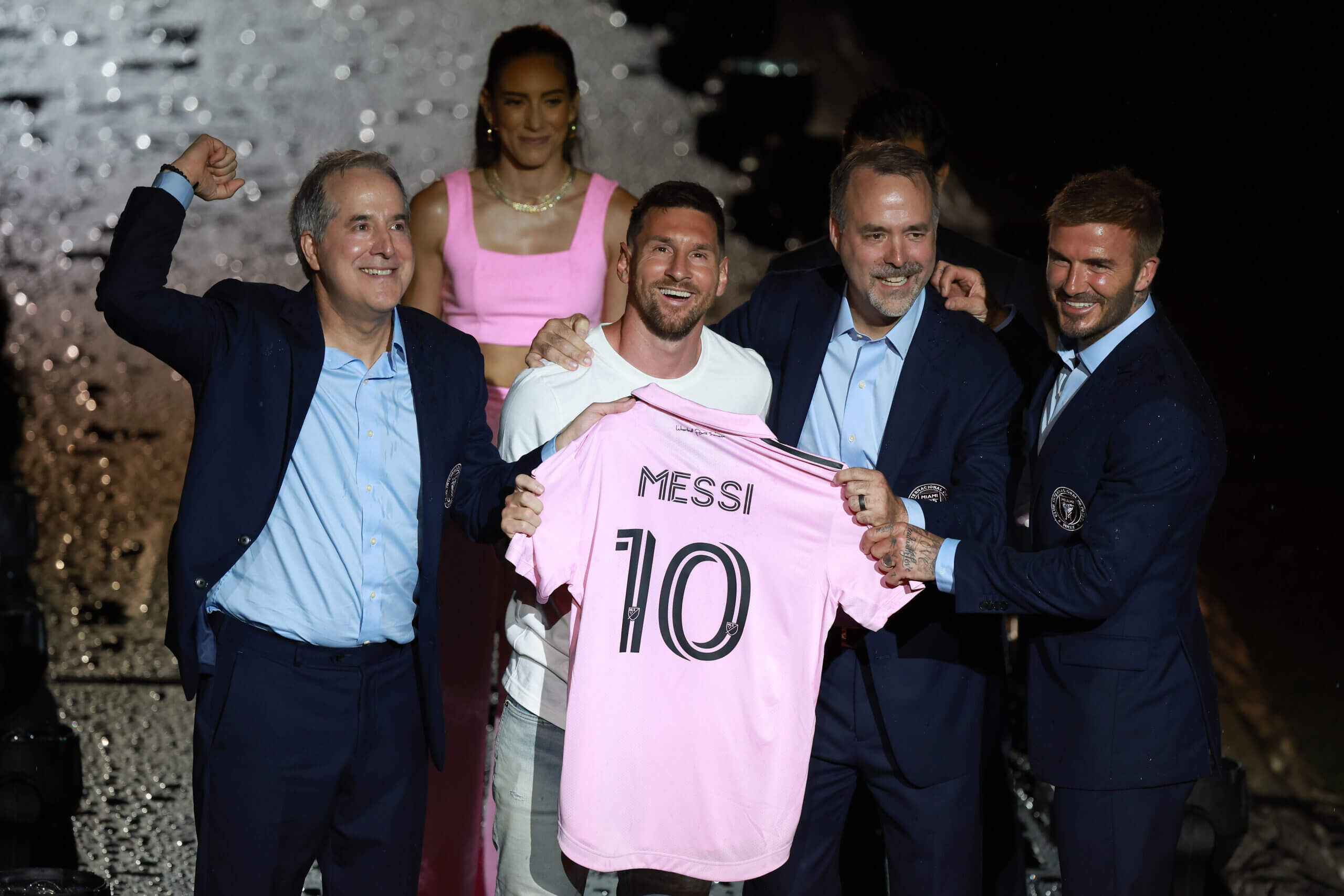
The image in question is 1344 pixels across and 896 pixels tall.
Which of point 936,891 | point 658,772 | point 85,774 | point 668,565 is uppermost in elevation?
point 668,565

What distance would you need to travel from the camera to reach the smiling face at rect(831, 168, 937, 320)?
7.59ft

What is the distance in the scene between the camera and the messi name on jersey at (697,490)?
213cm

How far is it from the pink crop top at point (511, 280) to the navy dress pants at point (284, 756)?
1.05 meters

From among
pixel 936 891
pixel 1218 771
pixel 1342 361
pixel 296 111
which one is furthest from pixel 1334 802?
pixel 296 111

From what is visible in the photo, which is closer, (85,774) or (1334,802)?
(85,774)

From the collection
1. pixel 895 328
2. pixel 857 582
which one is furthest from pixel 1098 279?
pixel 857 582

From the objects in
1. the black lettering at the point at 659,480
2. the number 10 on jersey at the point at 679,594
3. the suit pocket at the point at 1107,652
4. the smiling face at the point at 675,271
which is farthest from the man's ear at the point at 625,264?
the suit pocket at the point at 1107,652

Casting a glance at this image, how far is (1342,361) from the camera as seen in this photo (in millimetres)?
4625

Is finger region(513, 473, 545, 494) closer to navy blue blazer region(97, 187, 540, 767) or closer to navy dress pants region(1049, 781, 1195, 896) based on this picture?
navy blue blazer region(97, 187, 540, 767)

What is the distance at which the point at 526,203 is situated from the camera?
3.04 metres

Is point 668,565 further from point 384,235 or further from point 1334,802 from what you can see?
point 1334,802

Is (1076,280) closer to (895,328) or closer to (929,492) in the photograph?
(895,328)

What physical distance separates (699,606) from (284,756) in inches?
31.5

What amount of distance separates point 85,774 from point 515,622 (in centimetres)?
221
